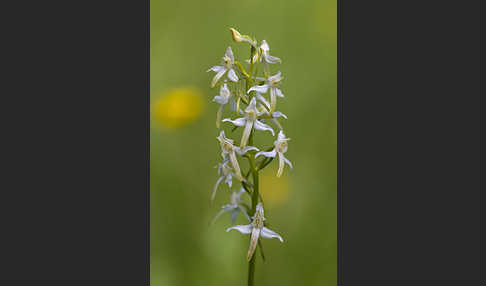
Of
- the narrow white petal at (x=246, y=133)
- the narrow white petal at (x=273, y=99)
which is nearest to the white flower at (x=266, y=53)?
the narrow white petal at (x=273, y=99)

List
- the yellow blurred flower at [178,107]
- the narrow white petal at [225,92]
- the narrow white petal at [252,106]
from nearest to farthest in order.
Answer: the narrow white petal at [252,106]
the narrow white petal at [225,92]
the yellow blurred flower at [178,107]

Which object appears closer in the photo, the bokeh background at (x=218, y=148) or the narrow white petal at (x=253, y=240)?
the narrow white petal at (x=253, y=240)

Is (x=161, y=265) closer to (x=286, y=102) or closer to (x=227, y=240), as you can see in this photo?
(x=227, y=240)

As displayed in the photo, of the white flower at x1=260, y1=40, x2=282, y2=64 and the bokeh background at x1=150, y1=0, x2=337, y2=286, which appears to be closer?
the white flower at x1=260, y1=40, x2=282, y2=64

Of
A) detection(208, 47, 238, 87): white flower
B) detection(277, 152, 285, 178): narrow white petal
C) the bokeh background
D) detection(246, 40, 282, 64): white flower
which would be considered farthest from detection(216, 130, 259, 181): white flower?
the bokeh background

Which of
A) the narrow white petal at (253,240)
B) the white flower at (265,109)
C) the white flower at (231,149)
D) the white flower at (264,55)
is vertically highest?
the white flower at (264,55)

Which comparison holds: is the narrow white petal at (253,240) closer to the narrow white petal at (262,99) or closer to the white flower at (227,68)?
the narrow white petal at (262,99)

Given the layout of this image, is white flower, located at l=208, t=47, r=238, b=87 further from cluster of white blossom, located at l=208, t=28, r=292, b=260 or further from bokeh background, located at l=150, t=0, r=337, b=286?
bokeh background, located at l=150, t=0, r=337, b=286

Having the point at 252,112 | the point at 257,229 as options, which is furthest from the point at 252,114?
the point at 257,229
